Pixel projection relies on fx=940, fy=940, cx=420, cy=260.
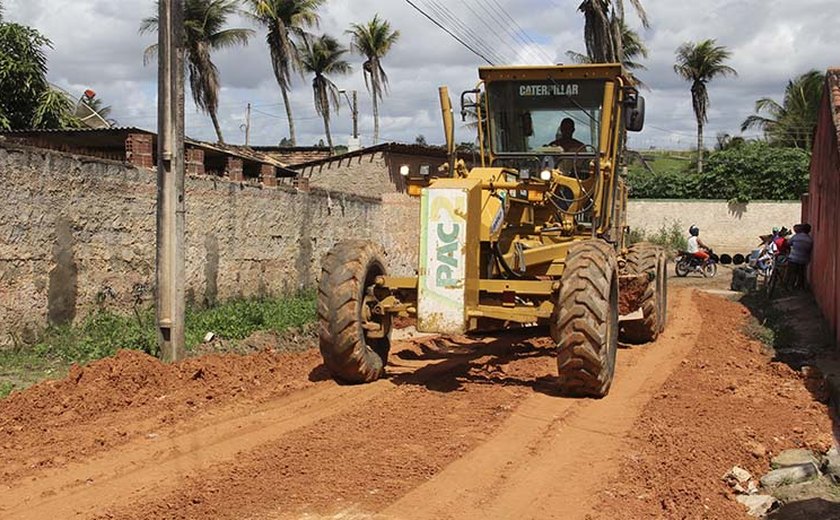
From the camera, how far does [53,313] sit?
1057 cm

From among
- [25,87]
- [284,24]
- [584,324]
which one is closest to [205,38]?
[284,24]

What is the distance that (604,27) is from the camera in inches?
1264

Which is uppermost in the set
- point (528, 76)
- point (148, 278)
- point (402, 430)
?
point (528, 76)

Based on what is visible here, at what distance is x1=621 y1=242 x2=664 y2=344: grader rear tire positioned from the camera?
1248 centimetres

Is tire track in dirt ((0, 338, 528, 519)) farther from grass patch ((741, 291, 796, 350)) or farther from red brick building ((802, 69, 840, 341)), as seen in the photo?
red brick building ((802, 69, 840, 341))

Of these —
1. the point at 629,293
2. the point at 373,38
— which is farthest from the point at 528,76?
the point at 373,38

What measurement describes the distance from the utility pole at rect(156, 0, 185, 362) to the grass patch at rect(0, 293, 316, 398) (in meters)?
0.43

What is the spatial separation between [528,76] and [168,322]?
16.3 ft

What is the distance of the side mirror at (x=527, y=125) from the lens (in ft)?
36.4

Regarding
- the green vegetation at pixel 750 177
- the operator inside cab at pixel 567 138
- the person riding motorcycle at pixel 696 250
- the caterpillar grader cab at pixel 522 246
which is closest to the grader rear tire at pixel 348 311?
the caterpillar grader cab at pixel 522 246

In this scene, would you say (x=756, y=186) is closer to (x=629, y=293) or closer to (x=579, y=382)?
(x=629, y=293)

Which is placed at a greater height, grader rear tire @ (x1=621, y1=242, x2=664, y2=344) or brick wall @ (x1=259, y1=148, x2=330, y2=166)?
brick wall @ (x1=259, y1=148, x2=330, y2=166)

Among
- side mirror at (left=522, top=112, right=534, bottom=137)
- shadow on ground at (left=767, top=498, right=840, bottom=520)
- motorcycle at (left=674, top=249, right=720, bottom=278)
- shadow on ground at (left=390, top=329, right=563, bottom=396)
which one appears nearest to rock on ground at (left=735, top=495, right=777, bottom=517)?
shadow on ground at (left=767, top=498, right=840, bottom=520)

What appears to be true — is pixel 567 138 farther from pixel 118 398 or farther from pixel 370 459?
pixel 118 398
